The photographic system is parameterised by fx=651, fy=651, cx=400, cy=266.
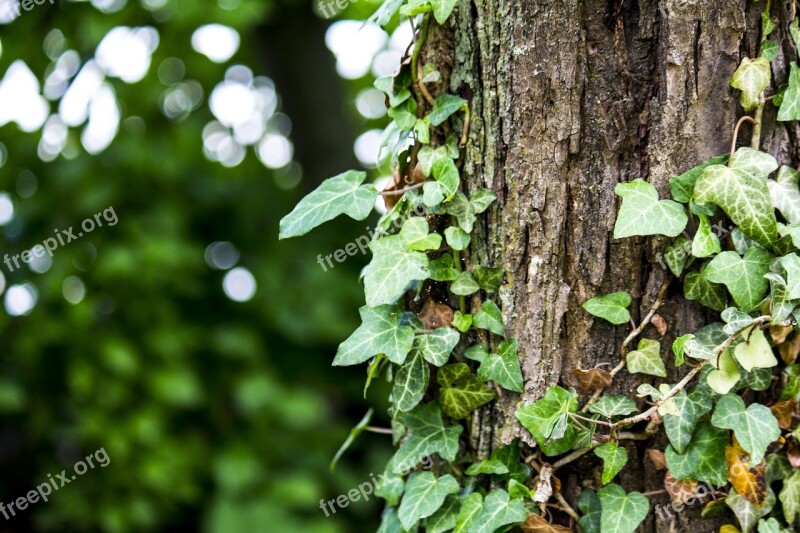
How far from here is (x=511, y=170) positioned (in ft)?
2.93

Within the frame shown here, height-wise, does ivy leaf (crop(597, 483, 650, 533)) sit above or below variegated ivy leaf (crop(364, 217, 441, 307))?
below

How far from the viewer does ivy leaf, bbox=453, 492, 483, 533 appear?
911mm

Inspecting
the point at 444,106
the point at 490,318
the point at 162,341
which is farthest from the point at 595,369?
the point at 162,341

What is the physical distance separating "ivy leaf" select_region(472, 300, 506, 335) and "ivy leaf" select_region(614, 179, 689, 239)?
0.19 meters

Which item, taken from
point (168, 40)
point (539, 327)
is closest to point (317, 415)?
point (168, 40)

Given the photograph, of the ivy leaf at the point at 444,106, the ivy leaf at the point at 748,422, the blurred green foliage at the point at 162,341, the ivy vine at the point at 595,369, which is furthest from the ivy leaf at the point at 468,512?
the blurred green foliage at the point at 162,341

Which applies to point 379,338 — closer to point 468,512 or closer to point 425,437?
point 425,437

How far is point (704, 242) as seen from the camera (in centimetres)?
82

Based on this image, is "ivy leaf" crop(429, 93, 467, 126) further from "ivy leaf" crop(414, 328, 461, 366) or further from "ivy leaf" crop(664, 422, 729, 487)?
"ivy leaf" crop(664, 422, 729, 487)

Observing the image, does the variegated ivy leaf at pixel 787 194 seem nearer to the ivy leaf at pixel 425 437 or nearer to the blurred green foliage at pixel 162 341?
the ivy leaf at pixel 425 437

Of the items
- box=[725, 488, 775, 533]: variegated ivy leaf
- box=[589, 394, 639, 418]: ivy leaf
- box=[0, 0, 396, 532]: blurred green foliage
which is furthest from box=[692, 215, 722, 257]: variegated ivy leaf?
box=[0, 0, 396, 532]: blurred green foliage

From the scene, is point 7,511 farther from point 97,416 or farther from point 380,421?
point 380,421

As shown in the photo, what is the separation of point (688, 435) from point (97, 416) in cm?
225

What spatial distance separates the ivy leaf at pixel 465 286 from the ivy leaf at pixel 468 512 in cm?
29
